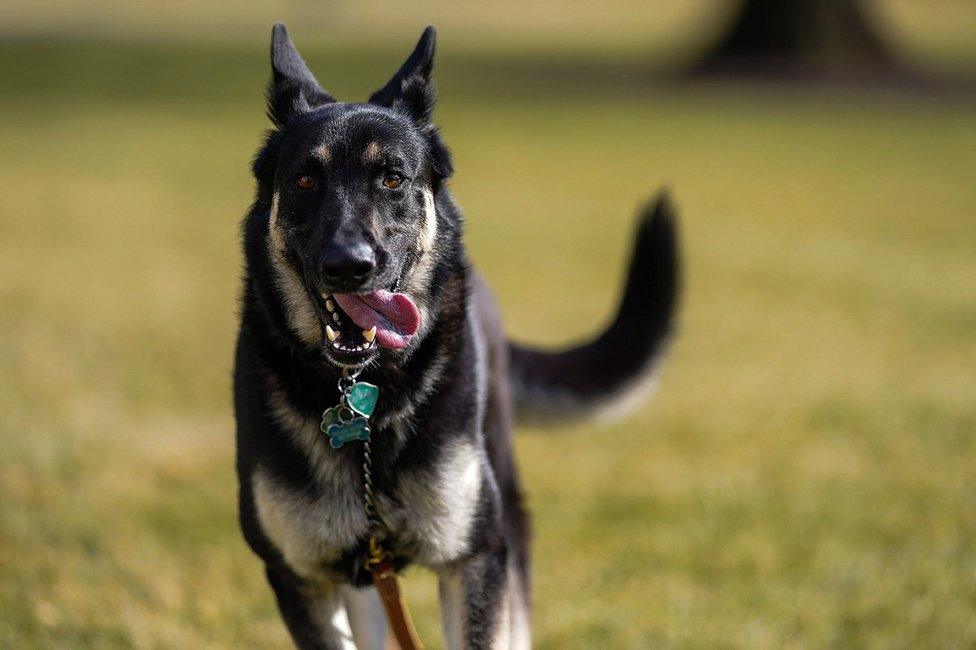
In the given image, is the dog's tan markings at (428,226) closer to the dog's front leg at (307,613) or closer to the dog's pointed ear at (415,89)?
the dog's pointed ear at (415,89)

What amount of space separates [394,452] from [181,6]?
4833 centimetres

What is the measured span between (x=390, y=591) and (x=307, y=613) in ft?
0.84

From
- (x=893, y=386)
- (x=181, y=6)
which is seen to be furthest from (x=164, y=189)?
(x=181, y=6)

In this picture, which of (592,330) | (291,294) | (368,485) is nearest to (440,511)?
(368,485)

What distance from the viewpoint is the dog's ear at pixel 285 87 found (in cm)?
345

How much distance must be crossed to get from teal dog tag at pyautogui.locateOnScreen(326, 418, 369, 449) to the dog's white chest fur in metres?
0.05

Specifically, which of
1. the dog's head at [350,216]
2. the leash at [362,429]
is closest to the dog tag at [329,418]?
the leash at [362,429]

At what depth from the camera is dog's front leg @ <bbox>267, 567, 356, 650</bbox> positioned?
3184 mm

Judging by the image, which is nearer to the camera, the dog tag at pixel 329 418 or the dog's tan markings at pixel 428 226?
the dog tag at pixel 329 418

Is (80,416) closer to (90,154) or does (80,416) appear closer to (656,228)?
(656,228)

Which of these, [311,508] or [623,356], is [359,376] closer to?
[311,508]

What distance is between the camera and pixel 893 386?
7359 millimetres

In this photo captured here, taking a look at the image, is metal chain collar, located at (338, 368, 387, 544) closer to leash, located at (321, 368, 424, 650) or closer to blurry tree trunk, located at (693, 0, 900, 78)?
leash, located at (321, 368, 424, 650)

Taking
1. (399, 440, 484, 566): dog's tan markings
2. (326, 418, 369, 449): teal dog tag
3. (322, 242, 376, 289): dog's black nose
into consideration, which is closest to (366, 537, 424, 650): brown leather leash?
(399, 440, 484, 566): dog's tan markings
